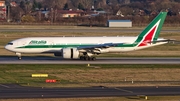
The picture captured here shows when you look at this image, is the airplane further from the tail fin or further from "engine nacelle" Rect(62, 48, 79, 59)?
"engine nacelle" Rect(62, 48, 79, 59)

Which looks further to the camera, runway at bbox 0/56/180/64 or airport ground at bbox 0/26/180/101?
runway at bbox 0/56/180/64

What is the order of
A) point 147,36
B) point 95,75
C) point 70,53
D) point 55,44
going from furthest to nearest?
point 147,36
point 55,44
point 70,53
point 95,75

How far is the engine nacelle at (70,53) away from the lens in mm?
57938

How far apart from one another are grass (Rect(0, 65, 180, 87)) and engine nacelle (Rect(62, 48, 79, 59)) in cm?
417

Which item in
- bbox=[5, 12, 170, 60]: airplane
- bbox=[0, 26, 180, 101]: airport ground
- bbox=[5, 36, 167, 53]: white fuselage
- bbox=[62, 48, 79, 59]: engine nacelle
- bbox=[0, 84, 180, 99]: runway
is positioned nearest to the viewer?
bbox=[0, 84, 180, 99]: runway

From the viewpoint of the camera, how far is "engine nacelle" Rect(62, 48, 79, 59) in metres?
57.9

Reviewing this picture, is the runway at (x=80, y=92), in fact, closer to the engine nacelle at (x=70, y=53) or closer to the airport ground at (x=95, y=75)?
the airport ground at (x=95, y=75)

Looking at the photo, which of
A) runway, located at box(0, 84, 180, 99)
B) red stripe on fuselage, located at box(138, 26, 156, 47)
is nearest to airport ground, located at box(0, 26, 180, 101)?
runway, located at box(0, 84, 180, 99)

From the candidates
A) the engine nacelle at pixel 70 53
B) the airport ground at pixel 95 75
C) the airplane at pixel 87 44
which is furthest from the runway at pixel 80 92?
the airplane at pixel 87 44

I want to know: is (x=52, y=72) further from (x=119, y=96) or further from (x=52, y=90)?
(x=119, y=96)

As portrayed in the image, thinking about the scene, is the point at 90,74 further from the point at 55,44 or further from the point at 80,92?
the point at 55,44

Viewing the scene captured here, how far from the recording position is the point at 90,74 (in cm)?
4941

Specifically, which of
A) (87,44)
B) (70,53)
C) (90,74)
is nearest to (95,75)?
(90,74)

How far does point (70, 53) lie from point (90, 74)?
913cm
